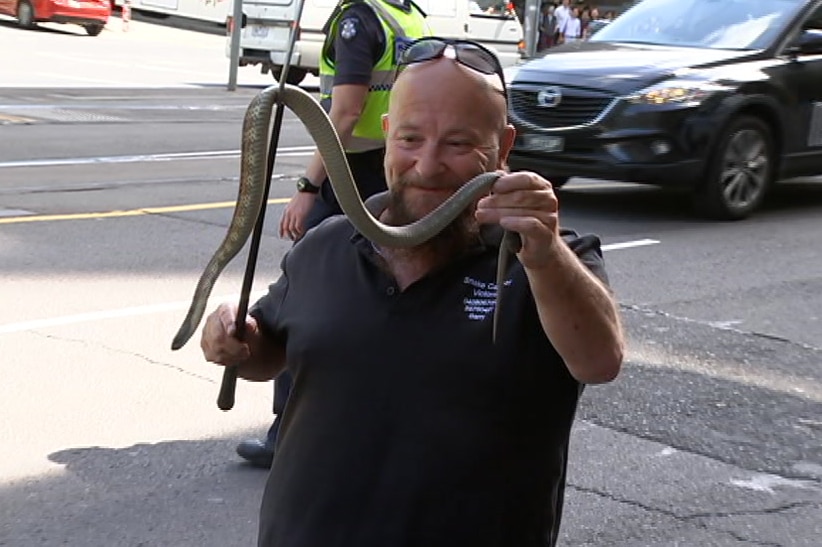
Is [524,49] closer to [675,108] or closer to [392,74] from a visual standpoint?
[675,108]

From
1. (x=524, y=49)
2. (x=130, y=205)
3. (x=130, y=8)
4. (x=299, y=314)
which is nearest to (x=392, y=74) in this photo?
(x=299, y=314)

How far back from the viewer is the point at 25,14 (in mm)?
35438

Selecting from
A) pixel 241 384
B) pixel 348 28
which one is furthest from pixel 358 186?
pixel 241 384

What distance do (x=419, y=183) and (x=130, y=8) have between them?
1559 inches

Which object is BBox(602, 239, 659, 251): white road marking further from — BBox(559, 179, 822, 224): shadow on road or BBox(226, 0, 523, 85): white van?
BBox(226, 0, 523, 85): white van

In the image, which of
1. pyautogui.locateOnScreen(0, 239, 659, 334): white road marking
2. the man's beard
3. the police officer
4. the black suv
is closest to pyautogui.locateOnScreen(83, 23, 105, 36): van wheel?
the black suv

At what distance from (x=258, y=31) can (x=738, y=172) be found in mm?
13690

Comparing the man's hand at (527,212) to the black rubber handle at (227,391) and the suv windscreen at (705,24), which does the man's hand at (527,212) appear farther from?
the suv windscreen at (705,24)

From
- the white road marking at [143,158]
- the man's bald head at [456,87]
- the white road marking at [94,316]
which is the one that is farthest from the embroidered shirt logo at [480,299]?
the white road marking at [143,158]

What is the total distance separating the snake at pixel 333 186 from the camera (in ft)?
7.15

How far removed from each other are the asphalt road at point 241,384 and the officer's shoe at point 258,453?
0.05 m

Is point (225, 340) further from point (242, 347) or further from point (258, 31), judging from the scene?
point (258, 31)

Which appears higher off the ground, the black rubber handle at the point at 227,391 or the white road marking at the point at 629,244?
the black rubber handle at the point at 227,391

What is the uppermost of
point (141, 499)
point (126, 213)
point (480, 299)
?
point (480, 299)
